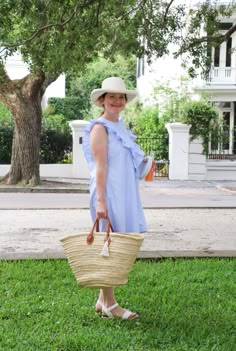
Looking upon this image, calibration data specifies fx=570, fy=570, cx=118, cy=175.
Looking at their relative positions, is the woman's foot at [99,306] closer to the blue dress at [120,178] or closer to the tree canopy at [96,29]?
the blue dress at [120,178]

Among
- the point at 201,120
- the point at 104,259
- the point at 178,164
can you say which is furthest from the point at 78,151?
the point at 104,259

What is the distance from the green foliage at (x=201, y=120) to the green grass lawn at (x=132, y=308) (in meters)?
16.6

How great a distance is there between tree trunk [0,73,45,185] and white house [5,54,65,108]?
17.8 meters

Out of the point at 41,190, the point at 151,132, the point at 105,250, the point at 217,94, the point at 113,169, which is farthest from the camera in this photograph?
the point at 217,94

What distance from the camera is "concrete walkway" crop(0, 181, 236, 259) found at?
7.15 meters

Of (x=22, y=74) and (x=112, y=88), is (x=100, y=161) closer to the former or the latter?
(x=112, y=88)

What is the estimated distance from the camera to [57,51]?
1123cm

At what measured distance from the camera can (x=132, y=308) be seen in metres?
4.71

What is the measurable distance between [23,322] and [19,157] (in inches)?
572

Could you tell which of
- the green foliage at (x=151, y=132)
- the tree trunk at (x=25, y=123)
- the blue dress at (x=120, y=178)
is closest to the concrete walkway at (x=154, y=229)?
the blue dress at (x=120, y=178)

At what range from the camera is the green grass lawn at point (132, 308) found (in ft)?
12.7

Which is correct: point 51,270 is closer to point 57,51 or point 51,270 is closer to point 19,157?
point 57,51

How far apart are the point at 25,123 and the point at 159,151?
6.78 m

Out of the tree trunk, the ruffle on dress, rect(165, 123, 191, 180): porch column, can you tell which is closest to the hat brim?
the ruffle on dress
